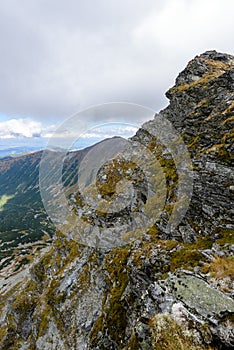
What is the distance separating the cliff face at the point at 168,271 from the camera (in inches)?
415

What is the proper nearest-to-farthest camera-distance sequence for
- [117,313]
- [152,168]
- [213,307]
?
[213,307]
[117,313]
[152,168]

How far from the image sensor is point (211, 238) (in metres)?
18.5

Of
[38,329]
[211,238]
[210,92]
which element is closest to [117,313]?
[211,238]

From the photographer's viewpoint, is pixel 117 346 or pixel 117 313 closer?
pixel 117 346

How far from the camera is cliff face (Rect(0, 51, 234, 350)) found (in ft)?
34.6

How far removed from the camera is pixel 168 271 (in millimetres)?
16375

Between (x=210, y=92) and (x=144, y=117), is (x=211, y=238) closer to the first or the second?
(x=144, y=117)

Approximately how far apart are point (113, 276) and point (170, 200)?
1348 centimetres

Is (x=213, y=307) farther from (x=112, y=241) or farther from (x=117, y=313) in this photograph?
(x=112, y=241)

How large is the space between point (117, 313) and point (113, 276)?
6132 mm

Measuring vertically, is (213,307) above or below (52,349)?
above

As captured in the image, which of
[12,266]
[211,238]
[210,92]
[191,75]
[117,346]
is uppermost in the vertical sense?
[191,75]

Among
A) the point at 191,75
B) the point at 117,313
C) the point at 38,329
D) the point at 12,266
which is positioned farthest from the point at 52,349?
the point at 12,266

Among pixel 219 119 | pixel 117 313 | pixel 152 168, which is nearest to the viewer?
pixel 117 313
